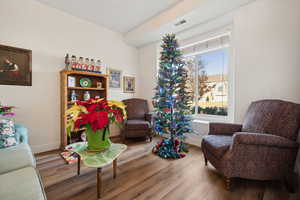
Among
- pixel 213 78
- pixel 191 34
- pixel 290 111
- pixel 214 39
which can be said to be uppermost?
pixel 191 34

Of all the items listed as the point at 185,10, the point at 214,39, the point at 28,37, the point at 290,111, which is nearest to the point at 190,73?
the point at 214,39

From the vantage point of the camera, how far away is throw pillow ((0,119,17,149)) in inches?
54.1

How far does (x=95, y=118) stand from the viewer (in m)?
1.17

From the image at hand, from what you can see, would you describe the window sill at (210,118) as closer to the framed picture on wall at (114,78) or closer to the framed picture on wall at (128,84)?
the framed picture on wall at (128,84)

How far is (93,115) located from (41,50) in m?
2.25

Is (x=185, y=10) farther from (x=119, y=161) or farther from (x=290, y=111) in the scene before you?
(x=119, y=161)

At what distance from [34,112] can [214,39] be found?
13.0 feet

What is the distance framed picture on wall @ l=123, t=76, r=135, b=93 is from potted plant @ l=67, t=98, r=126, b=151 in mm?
2338

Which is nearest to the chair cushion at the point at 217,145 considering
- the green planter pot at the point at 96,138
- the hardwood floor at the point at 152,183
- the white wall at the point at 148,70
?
the hardwood floor at the point at 152,183

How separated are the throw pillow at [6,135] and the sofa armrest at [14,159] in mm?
297

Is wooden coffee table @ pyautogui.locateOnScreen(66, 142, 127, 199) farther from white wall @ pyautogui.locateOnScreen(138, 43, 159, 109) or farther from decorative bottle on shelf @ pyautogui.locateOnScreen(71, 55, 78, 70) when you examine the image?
white wall @ pyautogui.locateOnScreen(138, 43, 159, 109)

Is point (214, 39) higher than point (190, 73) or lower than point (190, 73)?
higher

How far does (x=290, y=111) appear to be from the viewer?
1.53 meters

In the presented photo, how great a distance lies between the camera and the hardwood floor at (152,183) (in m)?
1.37
